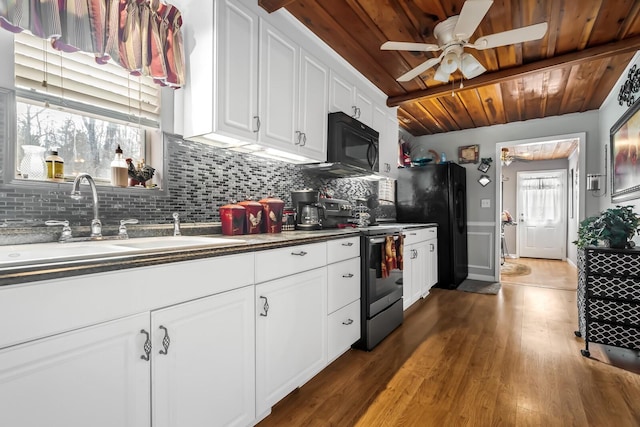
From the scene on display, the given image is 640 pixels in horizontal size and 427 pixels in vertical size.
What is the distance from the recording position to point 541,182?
720 cm

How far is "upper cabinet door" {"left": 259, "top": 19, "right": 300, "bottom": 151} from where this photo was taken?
195 cm

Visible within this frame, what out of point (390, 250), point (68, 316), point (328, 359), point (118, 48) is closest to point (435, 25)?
point (390, 250)

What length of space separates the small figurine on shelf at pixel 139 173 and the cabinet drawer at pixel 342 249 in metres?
1.08

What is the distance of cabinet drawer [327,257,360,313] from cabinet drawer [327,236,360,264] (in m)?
0.04

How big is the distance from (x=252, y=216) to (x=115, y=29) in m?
1.18

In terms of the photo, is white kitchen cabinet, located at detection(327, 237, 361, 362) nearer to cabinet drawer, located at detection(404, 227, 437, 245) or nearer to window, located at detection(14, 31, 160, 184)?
cabinet drawer, located at detection(404, 227, 437, 245)

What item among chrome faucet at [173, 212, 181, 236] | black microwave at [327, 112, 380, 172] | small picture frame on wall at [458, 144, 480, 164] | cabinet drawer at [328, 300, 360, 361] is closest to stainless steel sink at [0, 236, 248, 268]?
chrome faucet at [173, 212, 181, 236]

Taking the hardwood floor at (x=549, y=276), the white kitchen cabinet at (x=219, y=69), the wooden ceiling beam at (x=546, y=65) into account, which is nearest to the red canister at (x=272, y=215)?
the white kitchen cabinet at (x=219, y=69)

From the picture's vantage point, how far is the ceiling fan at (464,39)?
177cm

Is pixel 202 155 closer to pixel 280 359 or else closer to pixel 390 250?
pixel 280 359

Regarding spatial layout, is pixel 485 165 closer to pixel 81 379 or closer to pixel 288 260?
pixel 288 260

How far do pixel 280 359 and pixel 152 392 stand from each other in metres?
0.65

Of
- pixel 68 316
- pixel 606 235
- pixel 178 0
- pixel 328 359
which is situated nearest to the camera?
pixel 68 316

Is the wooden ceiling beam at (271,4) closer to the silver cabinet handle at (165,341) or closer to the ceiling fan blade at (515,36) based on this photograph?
the ceiling fan blade at (515,36)
